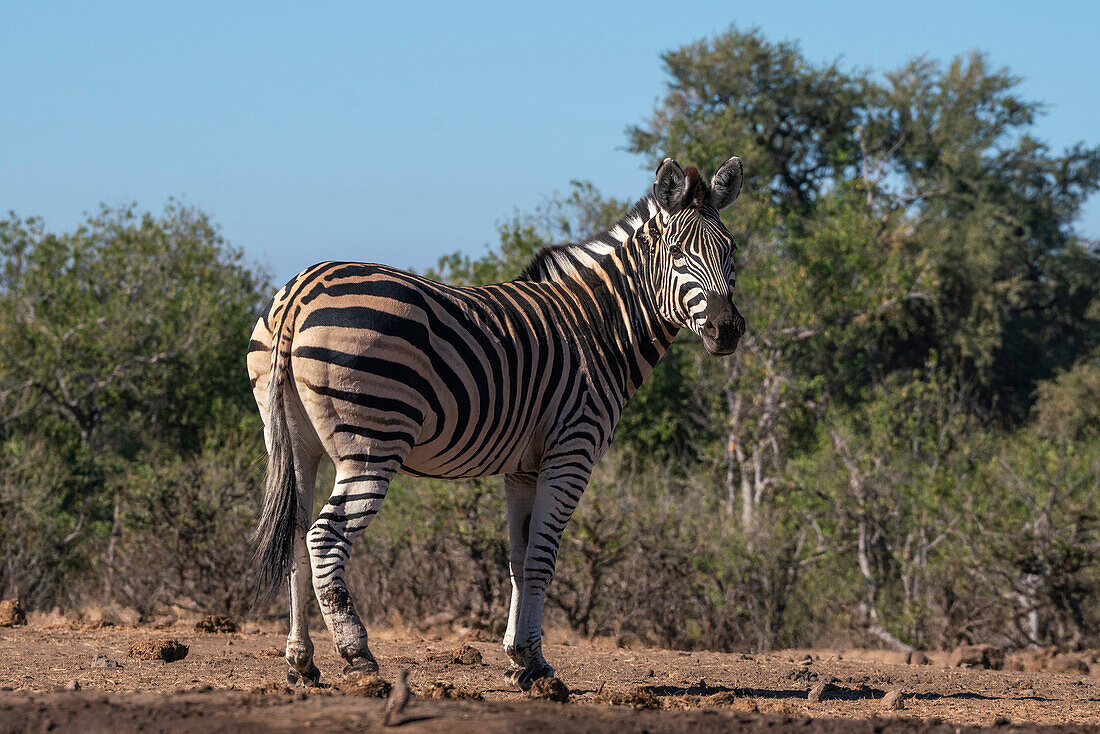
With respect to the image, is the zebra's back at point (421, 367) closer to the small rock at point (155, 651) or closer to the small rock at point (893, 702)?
the small rock at point (155, 651)

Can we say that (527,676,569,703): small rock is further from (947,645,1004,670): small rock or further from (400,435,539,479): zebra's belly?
(947,645,1004,670): small rock

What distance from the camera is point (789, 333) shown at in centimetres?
2648

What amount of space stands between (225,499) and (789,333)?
15703 mm

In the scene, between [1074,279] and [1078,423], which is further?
[1074,279]

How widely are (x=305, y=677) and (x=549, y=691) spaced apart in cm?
146

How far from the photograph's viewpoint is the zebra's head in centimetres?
666

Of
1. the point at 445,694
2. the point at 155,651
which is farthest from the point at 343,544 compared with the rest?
the point at 155,651

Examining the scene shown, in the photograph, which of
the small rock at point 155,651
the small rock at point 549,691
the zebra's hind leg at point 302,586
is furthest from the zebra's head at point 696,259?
the small rock at point 155,651

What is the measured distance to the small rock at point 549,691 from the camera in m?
6.00

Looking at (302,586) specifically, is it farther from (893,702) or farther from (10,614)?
(10,614)

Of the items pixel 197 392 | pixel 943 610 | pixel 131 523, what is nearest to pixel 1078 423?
pixel 943 610

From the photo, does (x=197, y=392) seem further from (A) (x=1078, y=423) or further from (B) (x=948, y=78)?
(B) (x=948, y=78)

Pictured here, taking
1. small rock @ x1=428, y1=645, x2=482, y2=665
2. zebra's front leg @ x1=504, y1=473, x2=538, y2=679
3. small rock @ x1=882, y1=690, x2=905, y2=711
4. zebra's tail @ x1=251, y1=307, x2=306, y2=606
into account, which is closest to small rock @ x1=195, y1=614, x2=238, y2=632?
small rock @ x1=428, y1=645, x2=482, y2=665

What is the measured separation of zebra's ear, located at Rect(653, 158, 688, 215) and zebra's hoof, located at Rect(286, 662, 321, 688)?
3689 millimetres
